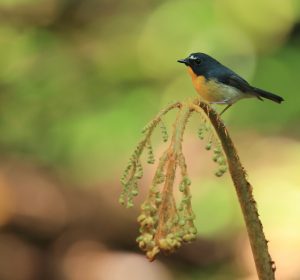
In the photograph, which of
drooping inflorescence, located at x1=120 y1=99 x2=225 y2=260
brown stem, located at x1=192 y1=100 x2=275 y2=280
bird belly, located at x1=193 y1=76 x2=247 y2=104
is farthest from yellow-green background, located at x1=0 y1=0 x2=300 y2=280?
drooping inflorescence, located at x1=120 y1=99 x2=225 y2=260

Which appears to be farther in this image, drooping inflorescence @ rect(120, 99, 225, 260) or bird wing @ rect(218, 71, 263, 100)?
bird wing @ rect(218, 71, 263, 100)

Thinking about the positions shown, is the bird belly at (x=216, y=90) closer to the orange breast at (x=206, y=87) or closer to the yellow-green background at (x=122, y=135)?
the orange breast at (x=206, y=87)

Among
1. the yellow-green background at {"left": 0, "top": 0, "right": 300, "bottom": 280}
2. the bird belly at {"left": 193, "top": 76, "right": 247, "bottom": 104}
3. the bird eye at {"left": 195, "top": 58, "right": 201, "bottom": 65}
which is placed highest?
the yellow-green background at {"left": 0, "top": 0, "right": 300, "bottom": 280}

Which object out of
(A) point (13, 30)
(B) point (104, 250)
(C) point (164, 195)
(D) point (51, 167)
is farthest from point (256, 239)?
(A) point (13, 30)

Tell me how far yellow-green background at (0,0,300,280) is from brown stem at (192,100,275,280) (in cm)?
301

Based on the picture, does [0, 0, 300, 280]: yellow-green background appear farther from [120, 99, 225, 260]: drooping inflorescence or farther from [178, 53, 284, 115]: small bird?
[120, 99, 225, 260]: drooping inflorescence

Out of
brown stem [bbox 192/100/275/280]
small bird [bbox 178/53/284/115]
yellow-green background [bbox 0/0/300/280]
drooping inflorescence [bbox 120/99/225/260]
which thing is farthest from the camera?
yellow-green background [bbox 0/0/300/280]

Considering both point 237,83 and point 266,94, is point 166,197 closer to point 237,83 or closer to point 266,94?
point 266,94

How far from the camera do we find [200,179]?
4520 mm

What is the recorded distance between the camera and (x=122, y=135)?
15.3ft

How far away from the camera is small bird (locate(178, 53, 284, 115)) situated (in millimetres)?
2201

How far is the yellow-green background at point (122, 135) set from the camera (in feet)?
14.3

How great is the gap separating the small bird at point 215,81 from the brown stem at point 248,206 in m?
1.04

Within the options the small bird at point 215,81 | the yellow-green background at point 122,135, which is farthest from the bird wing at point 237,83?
the yellow-green background at point 122,135
